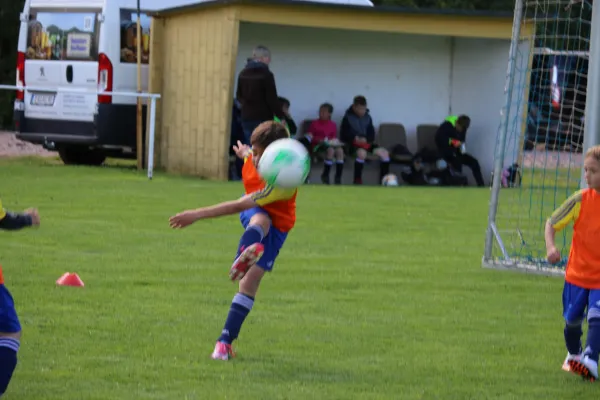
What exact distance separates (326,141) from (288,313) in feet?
41.8

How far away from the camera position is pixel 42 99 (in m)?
21.4

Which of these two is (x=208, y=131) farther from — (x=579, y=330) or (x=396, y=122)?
(x=579, y=330)

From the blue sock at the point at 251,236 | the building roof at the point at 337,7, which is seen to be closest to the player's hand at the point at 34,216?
the blue sock at the point at 251,236

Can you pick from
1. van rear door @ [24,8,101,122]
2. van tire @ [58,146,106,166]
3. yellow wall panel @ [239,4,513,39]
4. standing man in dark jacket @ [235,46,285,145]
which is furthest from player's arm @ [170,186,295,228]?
van tire @ [58,146,106,166]

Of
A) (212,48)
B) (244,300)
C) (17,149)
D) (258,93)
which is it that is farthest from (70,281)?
(17,149)

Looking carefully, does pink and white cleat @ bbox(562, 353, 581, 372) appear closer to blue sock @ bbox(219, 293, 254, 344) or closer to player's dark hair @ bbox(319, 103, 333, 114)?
blue sock @ bbox(219, 293, 254, 344)

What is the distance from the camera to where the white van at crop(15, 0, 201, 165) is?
20.7 metres

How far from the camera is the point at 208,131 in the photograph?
803 inches

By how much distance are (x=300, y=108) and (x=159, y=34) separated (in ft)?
9.94

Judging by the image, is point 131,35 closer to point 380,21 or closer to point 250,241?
point 380,21

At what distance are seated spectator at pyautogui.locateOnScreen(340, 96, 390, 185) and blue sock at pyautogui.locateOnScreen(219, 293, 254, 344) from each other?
14.4 m

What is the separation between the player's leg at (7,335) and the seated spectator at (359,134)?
1598 centimetres

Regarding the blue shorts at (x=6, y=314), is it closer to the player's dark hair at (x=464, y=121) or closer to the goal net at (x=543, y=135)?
the goal net at (x=543, y=135)

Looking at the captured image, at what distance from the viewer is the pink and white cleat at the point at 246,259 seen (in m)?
6.87
